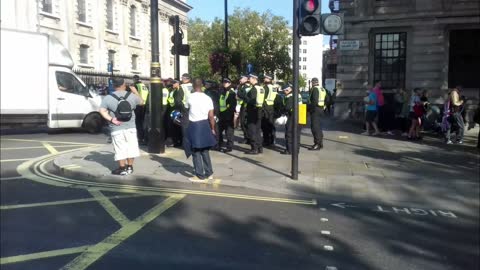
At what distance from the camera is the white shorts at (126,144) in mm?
8070

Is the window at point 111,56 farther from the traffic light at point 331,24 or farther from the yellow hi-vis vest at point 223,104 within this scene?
the yellow hi-vis vest at point 223,104

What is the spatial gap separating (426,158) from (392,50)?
1059 centimetres

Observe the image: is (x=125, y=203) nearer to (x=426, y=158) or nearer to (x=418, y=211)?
(x=418, y=211)

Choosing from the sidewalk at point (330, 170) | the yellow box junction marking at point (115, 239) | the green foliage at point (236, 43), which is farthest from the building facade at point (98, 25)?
the sidewalk at point (330, 170)

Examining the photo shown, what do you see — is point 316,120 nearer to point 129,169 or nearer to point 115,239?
point 129,169

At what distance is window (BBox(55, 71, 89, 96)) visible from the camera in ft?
3.34

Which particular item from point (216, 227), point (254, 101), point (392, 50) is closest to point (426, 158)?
point (254, 101)

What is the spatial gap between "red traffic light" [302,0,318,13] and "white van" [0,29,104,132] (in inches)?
296

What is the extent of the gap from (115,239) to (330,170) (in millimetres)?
5505

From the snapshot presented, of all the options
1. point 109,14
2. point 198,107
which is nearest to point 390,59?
point 198,107

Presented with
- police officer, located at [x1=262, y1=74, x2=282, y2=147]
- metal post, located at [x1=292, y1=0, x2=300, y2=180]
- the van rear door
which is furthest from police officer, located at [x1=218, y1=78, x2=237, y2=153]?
the van rear door

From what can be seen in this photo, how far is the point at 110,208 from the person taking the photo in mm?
6254

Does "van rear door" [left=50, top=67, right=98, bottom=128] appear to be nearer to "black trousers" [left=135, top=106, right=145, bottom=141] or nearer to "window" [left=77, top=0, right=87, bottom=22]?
"window" [left=77, top=0, right=87, bottom=22]

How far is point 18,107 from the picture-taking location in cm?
88
